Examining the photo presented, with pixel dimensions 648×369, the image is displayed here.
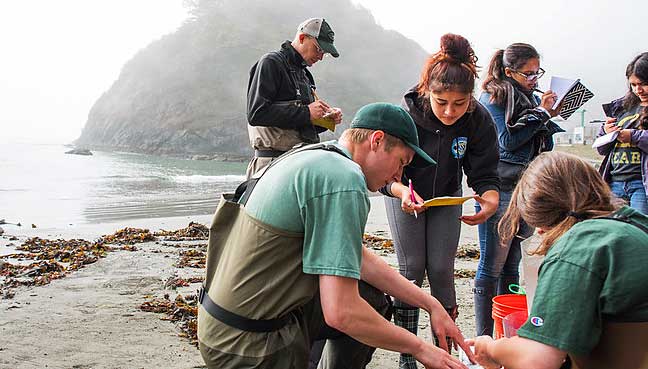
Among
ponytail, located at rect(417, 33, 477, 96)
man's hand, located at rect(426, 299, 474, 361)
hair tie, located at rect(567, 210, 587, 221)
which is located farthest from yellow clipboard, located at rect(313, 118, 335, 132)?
hair tie, located at rect(567, 210, 587, 221)

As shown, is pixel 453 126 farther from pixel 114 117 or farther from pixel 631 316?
pixel 114 117

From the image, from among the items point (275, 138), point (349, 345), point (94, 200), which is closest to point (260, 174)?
point (349, 345)

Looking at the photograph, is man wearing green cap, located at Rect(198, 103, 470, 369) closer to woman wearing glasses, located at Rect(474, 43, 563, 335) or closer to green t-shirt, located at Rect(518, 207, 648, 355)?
green t-shirt, located at Rect(518, 207, 648, 355)

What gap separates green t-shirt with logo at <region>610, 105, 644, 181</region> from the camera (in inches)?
166

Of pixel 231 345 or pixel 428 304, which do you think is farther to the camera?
pixel 428 304

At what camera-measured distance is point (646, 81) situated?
13.2ft

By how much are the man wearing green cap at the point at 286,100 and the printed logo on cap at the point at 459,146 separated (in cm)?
106

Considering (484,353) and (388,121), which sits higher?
(388,121)

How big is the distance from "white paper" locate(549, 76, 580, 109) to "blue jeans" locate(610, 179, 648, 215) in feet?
2.56

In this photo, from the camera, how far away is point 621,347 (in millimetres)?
1728

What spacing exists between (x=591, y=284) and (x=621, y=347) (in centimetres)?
23

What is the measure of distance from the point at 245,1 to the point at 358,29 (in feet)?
77.7

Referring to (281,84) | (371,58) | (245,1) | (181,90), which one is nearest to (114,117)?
(181,90)

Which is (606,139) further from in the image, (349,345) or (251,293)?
(251,293)
